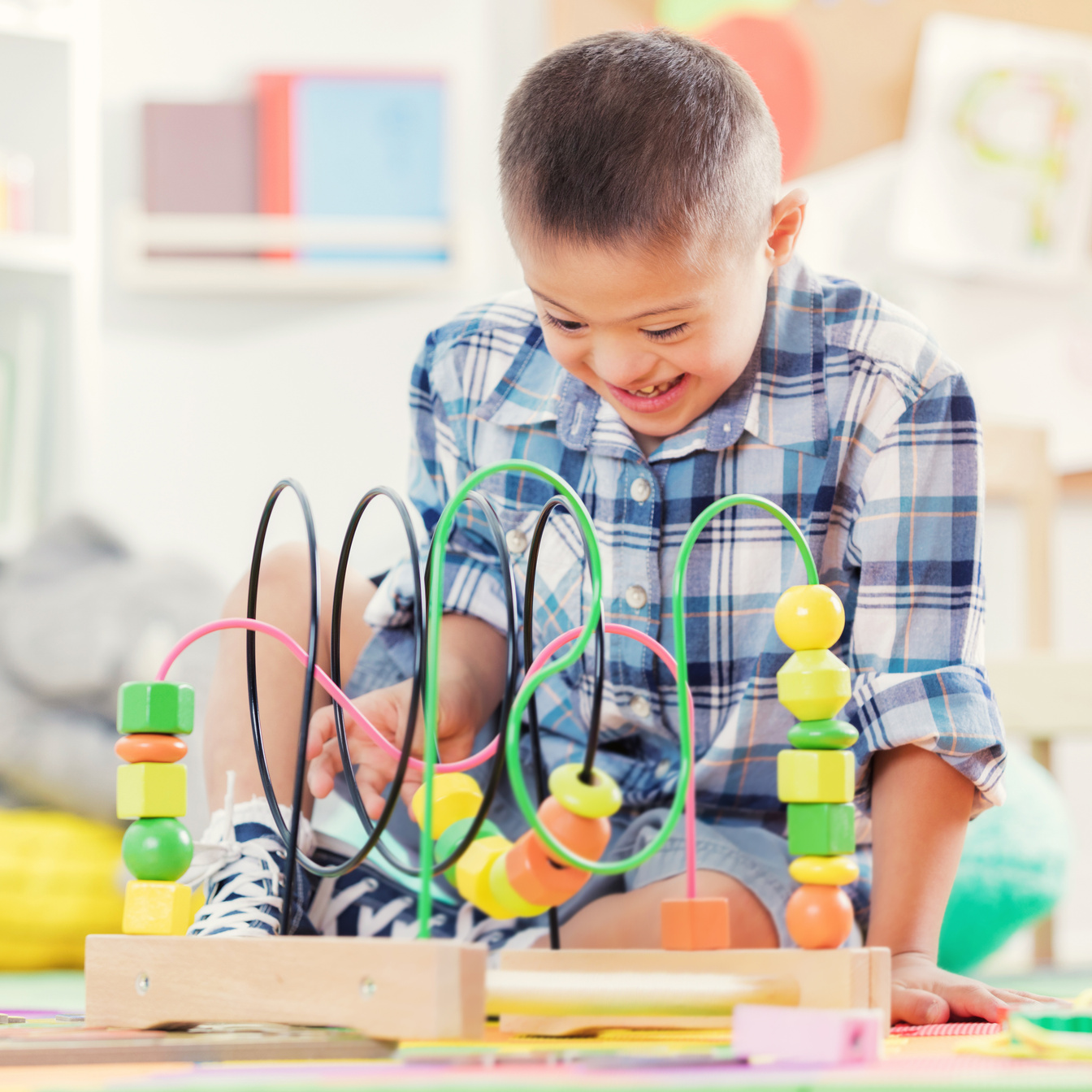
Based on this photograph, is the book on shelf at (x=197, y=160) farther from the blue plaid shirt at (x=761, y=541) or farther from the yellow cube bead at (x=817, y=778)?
the yellow cube bead at (x=817, y=778)

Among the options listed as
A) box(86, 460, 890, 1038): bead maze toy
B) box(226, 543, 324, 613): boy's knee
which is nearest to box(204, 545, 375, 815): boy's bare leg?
box(226, 543, 324, 613): boy's knee

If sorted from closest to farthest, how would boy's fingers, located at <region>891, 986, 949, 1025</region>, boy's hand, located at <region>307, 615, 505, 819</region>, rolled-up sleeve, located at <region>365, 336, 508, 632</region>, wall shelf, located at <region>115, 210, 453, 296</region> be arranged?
boy's fingers, located at <region>891, 986, 949, 1025</region>, boy's hand, located at <region>307, 615, 505, 819</region>, rolled-up sleeve, located at <region>365, 336, 508, 632</region>, wall shelf, located at <region>115, 210, 453, 296</region>

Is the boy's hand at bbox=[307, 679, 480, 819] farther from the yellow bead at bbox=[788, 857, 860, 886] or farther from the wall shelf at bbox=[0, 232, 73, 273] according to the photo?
the wall shelf at bbox=[0, 232, 73, 273]

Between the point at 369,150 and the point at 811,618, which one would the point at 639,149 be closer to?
the point at 811,618

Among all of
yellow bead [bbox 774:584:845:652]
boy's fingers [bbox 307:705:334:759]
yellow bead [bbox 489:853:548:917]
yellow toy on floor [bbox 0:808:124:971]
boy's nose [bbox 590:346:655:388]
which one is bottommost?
yellow toy on floor [bbox 0:808:124:971]

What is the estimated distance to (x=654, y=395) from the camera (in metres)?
0.68

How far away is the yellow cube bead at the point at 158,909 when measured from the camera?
20.8 inches

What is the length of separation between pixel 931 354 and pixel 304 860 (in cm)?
45

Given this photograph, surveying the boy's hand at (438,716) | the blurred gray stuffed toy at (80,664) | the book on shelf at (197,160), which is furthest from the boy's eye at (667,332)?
the book on shelf at (197,160)

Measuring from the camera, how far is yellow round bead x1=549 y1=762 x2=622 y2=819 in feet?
1.53

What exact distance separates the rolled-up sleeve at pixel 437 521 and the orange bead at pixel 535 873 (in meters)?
0.33

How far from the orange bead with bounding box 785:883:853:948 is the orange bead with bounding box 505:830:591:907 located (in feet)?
0.33

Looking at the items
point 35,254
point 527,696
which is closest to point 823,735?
point 527,696

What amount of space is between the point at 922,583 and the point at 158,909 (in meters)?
0.43
